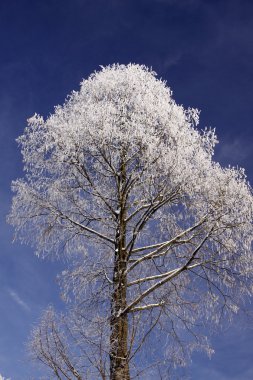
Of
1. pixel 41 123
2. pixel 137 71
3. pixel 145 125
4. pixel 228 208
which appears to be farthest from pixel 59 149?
pixel 228 208

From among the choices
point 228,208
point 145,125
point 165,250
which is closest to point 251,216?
point 228,208

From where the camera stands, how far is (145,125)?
11133 mm

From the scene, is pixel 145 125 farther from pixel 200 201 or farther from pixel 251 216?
pixel 251 216

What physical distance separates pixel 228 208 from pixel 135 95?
130 inches

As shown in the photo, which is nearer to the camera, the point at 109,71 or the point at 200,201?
the point at 200,201

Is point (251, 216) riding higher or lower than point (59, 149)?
lower

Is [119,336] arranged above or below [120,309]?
below

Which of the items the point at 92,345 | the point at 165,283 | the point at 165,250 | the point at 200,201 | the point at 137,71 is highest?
the point at 137,71

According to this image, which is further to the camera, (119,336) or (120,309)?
(120,309)

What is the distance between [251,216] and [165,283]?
6.77 feet

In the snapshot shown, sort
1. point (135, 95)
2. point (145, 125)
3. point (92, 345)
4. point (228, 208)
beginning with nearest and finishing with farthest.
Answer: point (92, 345)
point (228, 208)
point (145, 125)
point (135, 95)

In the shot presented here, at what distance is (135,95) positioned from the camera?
11844 millimetres

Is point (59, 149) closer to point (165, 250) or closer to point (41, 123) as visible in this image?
point (41, 123)

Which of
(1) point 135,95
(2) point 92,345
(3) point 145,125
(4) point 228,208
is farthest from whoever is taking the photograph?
(1) point 135,95
